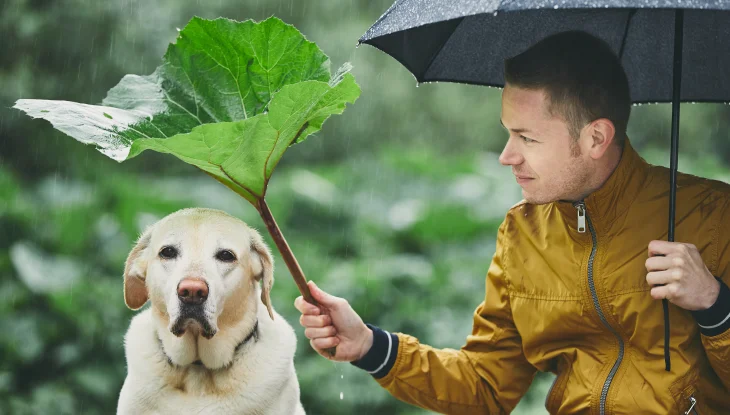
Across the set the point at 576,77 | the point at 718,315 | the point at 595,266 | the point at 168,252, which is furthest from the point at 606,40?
the point at 168,252

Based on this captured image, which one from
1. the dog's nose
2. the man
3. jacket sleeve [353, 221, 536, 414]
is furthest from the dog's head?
jacket sleeve [353, 221, 536, 414]

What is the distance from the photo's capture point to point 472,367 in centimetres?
315

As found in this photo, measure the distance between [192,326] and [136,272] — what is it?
272mm

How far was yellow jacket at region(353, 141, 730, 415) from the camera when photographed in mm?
2748

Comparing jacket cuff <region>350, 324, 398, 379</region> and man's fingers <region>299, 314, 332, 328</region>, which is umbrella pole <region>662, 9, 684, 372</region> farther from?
man's fingers <region>299, 314, 332, 328</region>

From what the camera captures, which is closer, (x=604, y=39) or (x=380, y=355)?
(x=380, y=355)

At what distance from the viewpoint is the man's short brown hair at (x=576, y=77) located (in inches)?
107

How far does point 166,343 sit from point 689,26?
2.18 m

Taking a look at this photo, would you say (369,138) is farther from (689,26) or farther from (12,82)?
(689,26)

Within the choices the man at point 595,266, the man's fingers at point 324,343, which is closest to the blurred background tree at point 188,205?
the man at point 595,266

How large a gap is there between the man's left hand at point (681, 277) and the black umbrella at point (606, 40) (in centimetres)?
76

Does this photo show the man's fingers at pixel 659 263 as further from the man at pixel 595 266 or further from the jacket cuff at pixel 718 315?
the jacket cuff at pixel 718 315

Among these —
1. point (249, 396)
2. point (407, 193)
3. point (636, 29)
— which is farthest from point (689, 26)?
point (407, 193)

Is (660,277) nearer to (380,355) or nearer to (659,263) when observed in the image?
(659,263)
